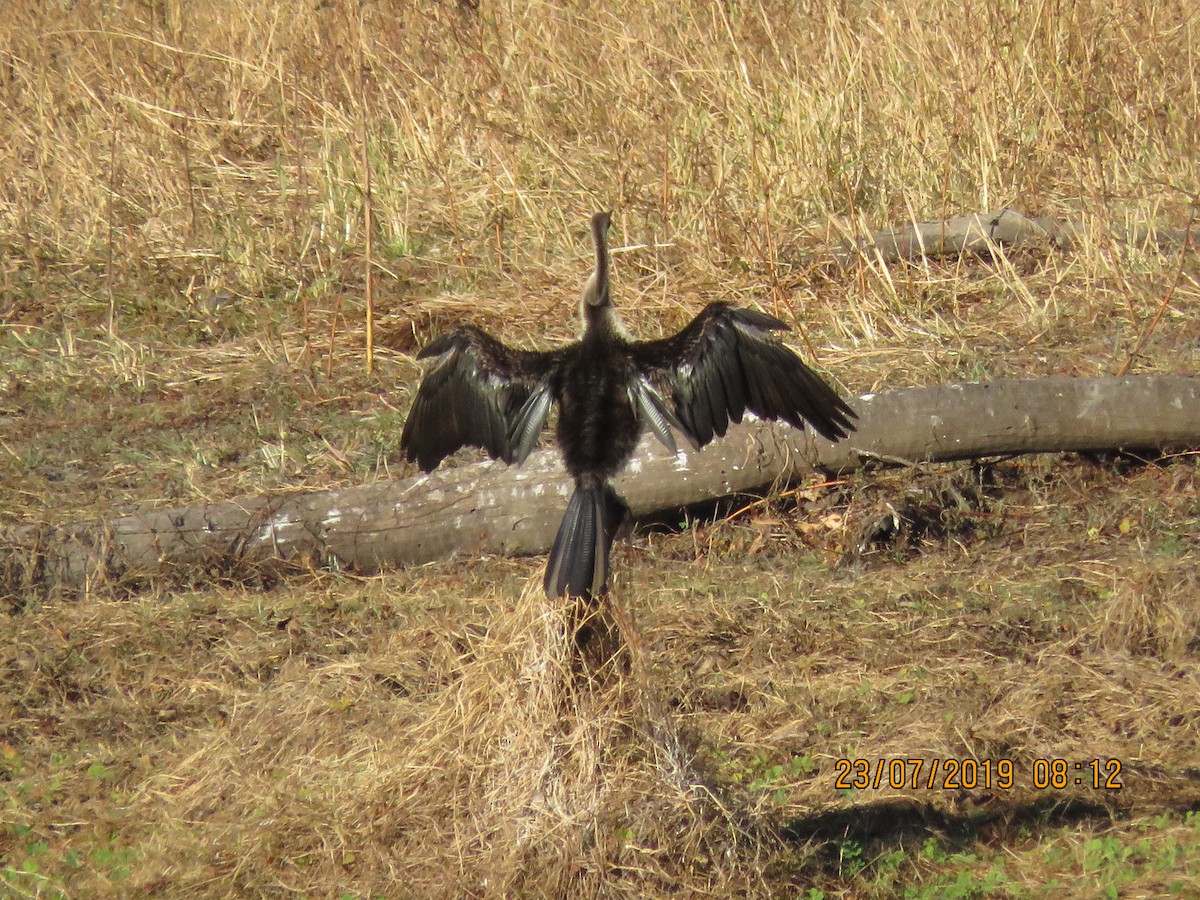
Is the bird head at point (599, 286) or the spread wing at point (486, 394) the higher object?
the bird head at point (599, 286)

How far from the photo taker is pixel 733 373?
13.2ft

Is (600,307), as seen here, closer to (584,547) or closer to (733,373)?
(733,373)

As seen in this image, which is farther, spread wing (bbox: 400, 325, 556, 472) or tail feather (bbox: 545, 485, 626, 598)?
spread wing (bbox: 400, 325, 556, 472)

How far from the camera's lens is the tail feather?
12.2 ft

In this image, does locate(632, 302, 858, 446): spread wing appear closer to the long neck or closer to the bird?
the bird

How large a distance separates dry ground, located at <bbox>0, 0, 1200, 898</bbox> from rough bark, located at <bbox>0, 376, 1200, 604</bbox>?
5.4 inches

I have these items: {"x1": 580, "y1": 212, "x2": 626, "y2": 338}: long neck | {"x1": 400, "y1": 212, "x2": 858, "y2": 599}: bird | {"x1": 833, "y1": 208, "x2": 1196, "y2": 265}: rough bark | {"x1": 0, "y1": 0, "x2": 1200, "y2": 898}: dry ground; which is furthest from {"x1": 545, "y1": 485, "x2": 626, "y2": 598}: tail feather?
{"x1": 833, "y1": 208, "x2": 1196, "y2": 265}: rough bark

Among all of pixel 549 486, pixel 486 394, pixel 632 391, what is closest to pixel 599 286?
pixel 632 391

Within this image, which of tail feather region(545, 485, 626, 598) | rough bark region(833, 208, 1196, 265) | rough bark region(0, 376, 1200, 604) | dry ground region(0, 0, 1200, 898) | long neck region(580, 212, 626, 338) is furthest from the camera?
rough bark region(833, 208, 1196, 265)

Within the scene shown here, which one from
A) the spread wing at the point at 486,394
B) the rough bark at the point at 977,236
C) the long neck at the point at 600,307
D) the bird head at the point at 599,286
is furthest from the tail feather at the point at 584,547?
the rough bark at the point at 977,236

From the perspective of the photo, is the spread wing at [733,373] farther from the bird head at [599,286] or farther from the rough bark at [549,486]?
the rough bark at [549,486]

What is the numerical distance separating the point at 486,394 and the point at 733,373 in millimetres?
749

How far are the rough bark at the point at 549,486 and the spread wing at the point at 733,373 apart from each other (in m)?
1.62

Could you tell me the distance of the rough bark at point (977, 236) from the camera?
293 inches
